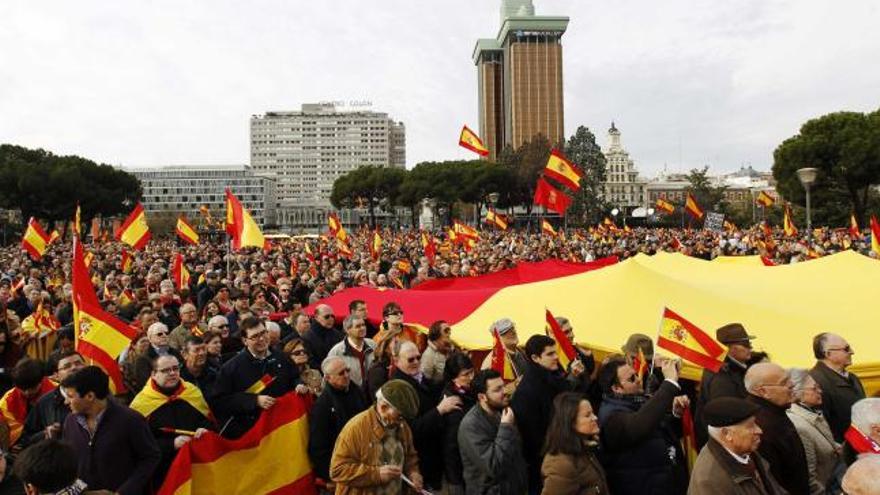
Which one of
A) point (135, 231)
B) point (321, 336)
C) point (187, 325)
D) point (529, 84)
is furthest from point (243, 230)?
point (529, 84)

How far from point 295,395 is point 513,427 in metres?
1.78

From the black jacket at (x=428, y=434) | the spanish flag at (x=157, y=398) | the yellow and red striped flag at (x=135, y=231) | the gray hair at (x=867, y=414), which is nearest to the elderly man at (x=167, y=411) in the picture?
the spanish flag at (x=157, y=398)

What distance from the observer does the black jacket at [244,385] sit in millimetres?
5453

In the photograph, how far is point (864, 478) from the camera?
9.14 feet

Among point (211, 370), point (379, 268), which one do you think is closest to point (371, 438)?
point (211, 370)

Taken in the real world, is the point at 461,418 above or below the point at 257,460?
above

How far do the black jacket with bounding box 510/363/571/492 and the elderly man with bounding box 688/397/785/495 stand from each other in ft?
5.21

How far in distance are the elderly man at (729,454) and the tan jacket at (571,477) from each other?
26.2 inches

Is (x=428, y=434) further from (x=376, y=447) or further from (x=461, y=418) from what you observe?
(x=376, y=447)

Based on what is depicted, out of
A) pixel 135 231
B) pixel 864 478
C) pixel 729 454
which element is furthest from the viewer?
pixel 135 231

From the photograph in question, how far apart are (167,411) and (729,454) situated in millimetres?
3630

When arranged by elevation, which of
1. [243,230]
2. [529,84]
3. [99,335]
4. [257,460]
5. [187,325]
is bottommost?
[257,460]

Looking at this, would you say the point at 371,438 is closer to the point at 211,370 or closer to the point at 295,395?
the point at 295,395

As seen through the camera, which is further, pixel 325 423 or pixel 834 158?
pixel 834 158
